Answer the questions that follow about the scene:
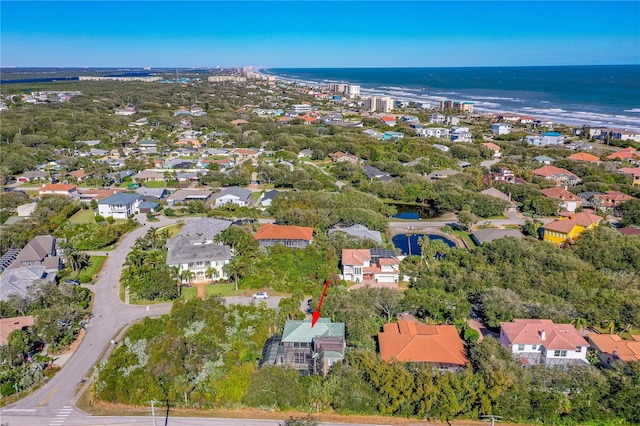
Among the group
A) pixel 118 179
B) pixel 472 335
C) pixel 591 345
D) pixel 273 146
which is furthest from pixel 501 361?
pixel 273 146

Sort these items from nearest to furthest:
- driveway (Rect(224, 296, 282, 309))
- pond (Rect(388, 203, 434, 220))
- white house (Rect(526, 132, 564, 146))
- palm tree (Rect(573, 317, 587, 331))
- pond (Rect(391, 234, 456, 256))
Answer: palm tree (Rect(573, 317, 587, 331)) < driveway (Rect(224, 296, 282, 309)) < pond (Rect(391, 234, 456, 256)) < pond (Rect(388, 203, 434, 220)) < white house (Rect(526, 132, 564, 146))

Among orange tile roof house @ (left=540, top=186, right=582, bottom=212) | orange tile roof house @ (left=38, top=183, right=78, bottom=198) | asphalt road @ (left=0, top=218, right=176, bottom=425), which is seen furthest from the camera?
orange tile roof house @ (left=38, top=183, right=78, bottom=198)

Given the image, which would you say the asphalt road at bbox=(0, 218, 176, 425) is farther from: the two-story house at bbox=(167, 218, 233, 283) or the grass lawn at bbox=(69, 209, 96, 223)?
the grass lawn at bbox=(69, 209, 96, 223)

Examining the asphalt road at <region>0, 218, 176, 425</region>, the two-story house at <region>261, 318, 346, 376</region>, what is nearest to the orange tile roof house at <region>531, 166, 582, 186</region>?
the two-story house at <region>261, 318, 346, 376</region>

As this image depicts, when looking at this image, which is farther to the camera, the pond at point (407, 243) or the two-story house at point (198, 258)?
the pond at point (407, 243)

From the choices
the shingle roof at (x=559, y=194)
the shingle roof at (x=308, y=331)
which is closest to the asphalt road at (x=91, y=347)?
the shingle roof at (x=308, y=331)

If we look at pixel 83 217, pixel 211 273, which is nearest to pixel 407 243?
pixel 211 273

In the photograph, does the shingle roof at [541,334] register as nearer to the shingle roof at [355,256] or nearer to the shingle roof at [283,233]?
the shingle roof at [355,256]
